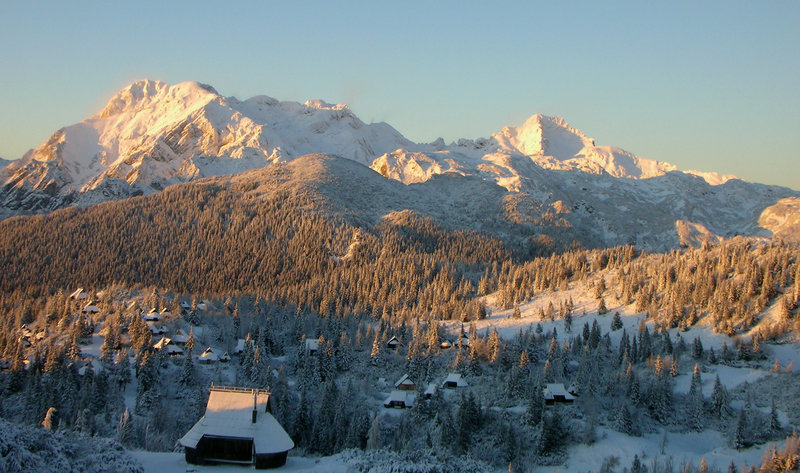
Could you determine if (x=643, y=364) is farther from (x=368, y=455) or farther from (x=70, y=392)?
(x=70, y=392)

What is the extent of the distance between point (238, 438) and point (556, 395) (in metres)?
49.4

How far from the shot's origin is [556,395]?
98.3 meters

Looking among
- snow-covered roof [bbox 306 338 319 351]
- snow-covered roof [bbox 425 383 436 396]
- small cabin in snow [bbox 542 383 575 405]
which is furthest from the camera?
snow-covered roof [bbox 306 338 319 351]

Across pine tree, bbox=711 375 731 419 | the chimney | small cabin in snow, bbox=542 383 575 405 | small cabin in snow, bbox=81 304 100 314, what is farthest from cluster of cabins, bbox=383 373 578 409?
small cabin in snow, bbox=81 304 100 314

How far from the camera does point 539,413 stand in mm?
92125

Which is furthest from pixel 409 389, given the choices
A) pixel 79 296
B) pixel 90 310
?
pixel 79 296

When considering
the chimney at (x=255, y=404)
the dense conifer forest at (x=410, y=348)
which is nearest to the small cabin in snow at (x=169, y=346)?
the dense conifer forest at (x=410, y=348)

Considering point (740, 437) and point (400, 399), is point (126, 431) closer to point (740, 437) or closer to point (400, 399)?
point (400, 399)

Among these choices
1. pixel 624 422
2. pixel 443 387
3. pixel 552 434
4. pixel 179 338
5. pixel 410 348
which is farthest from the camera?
pixel 179 338

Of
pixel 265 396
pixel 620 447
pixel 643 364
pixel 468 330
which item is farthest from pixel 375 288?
pixel 265 396

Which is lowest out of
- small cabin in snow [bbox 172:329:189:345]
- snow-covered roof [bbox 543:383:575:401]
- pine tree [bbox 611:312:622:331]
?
snow-covered roof [bbox 543:383:575:401]

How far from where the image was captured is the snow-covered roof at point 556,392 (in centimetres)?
9781

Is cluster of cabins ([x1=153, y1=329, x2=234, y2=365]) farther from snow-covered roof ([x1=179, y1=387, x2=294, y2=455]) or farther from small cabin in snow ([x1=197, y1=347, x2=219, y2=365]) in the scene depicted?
snow-covered roof ([x1=179, y1=387, x2=294, y2=455])

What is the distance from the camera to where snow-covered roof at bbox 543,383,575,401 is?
9781 cm
